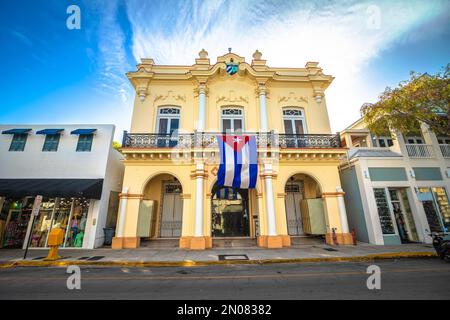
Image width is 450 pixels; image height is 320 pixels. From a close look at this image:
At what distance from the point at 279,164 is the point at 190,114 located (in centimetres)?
641

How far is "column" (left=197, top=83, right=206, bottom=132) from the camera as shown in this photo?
11.7 meters

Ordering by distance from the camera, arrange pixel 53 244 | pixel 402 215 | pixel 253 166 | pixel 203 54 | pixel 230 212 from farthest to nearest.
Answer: pixel 203 54 < pixel 230 212 < pixel 402 215 < pixel 253 166 < pixel 53 244

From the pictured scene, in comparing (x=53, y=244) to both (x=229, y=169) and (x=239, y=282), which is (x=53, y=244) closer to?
(x=239, y=282)

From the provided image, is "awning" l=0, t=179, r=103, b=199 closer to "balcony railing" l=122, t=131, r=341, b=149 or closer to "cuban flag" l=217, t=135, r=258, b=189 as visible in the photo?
"balcony railing" l=122, t=131, r=341, b=149

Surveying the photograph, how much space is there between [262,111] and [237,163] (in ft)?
14.1

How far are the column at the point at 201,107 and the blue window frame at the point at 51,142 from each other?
871 cm

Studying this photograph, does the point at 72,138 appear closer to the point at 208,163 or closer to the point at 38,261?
the point at 38,261

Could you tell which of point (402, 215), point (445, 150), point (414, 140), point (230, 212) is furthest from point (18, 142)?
point (445, 150)

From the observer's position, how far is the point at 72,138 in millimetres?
11859

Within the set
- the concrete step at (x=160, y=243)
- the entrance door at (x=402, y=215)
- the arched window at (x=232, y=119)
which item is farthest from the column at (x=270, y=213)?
the entrance door at (x=402, y=215)

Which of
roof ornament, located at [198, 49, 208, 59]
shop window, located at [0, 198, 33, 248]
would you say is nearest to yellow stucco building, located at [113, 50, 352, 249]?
roof ornament, located at [198, 49, 208, 59]

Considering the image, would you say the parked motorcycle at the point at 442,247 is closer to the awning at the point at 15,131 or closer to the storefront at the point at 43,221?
the storefront at the point at 43,221

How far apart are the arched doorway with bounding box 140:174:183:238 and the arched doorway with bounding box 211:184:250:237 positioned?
227cm

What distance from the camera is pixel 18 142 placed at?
38.5ft
